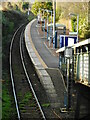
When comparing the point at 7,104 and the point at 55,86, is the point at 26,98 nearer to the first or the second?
the point at 7,104

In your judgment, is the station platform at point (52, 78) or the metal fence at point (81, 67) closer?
the metal fence at point (81, 67)

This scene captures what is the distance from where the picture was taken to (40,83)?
65.5ft

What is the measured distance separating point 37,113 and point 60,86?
A: 14.3 ft

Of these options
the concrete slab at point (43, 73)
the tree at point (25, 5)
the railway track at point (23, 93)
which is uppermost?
the tree at point (25, 5)

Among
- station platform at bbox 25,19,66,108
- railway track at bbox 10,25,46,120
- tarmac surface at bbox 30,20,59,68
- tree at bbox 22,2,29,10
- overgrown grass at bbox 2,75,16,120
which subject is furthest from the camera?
tree at bbox 22,2,29,10

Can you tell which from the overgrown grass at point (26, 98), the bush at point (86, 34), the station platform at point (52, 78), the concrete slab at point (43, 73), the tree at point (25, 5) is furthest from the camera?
the tree at point (25, 5)

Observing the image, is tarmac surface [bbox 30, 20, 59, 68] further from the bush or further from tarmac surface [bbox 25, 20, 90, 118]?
the bush

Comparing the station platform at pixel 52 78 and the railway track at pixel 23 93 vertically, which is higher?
the station platform at pixel 52 78

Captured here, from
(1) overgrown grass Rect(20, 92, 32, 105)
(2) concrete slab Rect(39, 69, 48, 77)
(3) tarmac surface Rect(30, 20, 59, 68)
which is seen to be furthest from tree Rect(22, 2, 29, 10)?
(1) overgrown grass Rect(20, 92, 32, 105)

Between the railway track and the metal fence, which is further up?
the metal fence

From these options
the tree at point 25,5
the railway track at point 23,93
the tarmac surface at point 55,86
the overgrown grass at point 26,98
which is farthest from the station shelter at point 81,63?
the tree at point 25,5

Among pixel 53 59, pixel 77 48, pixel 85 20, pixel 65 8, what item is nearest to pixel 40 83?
pixel 77 48

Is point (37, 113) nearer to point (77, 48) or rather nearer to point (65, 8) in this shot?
point (77, 48)

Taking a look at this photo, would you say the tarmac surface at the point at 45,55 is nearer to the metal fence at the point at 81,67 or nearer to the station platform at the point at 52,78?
the station platform at the point at 52,78
